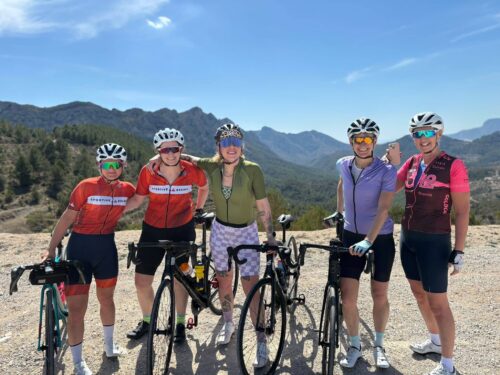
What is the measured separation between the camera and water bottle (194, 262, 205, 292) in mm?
4184

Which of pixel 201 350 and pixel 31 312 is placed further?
pixel 31 312

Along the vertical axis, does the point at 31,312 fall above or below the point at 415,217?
below

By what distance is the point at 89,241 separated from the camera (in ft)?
11.9

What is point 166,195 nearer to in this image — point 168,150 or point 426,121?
point 168,150

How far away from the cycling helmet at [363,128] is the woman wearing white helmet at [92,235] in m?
2.47

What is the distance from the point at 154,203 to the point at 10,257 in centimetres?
624

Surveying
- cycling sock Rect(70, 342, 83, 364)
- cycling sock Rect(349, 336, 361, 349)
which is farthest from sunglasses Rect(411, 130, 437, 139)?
cycling sock Rect(70, 342, 83, 364)

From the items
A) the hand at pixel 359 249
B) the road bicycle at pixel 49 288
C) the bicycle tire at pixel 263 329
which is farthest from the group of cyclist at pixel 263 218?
the road bicycle at pixel 49 288

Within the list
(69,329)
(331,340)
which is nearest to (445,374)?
(331,340)

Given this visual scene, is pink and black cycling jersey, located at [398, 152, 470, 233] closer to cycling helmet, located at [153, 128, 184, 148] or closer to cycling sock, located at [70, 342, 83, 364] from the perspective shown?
cycling helmet, located at [153, 128, 184, 148]

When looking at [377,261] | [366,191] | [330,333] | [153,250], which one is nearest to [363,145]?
[366,191]

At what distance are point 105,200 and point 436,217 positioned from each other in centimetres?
335

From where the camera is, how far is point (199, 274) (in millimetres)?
4211

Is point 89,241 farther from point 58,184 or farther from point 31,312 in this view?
point 58,184
